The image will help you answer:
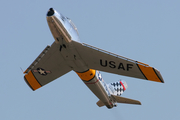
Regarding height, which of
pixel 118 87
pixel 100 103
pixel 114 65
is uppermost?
pixel 114 65

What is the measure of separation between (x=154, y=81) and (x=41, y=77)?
1205 centimetres

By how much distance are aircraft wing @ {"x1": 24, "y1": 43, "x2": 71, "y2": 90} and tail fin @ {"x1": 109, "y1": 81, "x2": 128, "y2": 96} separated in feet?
29.6

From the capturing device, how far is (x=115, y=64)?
3406 centimetres

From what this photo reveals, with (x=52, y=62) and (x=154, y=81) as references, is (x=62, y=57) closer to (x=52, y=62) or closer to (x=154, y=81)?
(x=52, y=62)

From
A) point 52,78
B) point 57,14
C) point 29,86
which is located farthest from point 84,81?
point 57,14

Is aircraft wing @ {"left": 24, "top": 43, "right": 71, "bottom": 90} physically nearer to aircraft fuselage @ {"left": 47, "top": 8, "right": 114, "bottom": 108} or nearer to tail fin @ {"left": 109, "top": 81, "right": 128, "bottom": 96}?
aircraft fuselage @ {"left": 47, "top": 8, "right": 114, "bottom": 108}

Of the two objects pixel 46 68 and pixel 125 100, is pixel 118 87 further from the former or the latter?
pixel 46 68

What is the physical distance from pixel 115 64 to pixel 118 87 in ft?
40.6

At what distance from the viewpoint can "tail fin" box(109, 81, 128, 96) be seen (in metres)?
44.9

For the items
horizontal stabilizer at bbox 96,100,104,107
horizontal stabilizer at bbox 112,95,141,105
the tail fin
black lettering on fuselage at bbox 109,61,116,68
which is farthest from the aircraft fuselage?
the tail fin

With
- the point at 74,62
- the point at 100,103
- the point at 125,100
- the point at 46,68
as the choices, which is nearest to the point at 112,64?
the point at 74,62

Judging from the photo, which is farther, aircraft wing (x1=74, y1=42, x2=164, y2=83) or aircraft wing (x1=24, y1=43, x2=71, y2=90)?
aircraft wing (x1=24, y1=43, x2=71, y2=90)

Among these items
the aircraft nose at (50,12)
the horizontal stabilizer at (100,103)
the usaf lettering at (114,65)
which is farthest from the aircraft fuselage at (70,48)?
the horizontal stabilizer at (100,103)

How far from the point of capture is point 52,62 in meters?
35.7
